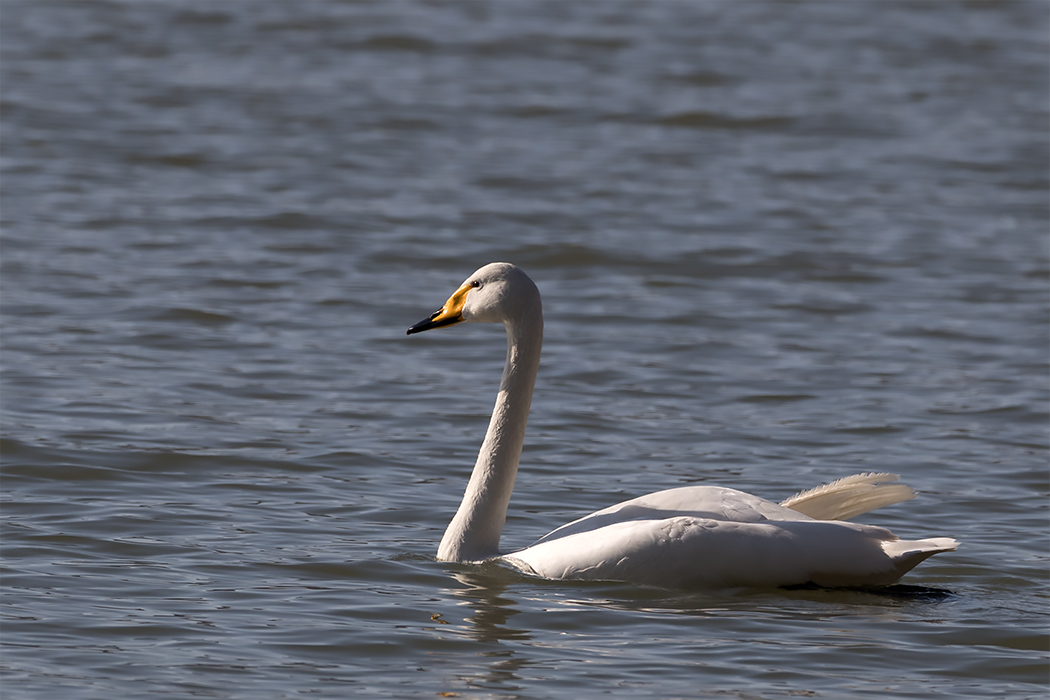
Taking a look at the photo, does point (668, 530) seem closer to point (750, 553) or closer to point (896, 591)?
point (750, 553)

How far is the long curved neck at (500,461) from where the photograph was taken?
7.86m

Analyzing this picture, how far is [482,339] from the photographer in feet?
43.5

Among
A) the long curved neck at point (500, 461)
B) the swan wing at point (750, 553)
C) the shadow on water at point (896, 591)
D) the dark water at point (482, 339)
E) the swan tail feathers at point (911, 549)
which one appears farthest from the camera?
the long curved neck at point (500, 461)

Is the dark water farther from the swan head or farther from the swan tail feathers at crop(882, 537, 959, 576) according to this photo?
the swan head

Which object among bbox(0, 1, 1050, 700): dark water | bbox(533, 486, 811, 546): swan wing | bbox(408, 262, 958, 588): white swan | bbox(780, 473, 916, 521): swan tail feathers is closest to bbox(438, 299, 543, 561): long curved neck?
bbox(408, 262, 958, 588): white swan

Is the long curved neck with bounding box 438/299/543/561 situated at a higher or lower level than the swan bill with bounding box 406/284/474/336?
lower

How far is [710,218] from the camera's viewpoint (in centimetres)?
1700

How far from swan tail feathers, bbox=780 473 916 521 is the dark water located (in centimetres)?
48

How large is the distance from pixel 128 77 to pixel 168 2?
18.2 feet

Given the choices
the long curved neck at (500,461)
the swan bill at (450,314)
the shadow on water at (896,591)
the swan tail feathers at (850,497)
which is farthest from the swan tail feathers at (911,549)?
the swan bill at (450,314)

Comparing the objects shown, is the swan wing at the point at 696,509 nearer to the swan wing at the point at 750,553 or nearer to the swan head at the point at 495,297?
the swan wing at the point at 750,553

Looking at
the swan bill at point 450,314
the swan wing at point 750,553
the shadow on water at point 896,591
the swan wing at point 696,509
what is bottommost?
the shadow on water at point 896,591

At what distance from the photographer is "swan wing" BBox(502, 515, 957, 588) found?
7.11 metres

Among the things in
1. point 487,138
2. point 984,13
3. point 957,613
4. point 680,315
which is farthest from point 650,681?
point 984,13
